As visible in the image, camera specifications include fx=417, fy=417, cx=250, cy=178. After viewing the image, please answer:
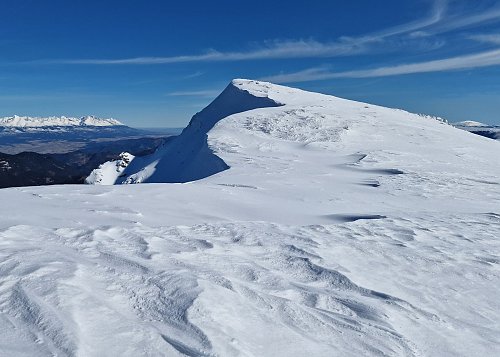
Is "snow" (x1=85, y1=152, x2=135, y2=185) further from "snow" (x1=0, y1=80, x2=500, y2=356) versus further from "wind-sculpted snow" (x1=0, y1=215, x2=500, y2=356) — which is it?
"wind-sculpted snow" (x1=0, y1=215, x2=500, y2=356)

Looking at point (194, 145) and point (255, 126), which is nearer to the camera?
point (255, 126)

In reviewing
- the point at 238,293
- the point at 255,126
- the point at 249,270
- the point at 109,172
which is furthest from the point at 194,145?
the point at 238,293

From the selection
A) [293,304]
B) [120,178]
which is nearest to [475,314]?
[293,304]

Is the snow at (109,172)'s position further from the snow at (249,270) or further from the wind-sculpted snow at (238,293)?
the wind-sculpted snow at (238,293)

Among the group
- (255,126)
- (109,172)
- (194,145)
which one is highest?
(255,126)

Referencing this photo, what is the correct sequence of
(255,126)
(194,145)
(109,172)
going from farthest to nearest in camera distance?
(109,172)
(194,145)
(255,126)

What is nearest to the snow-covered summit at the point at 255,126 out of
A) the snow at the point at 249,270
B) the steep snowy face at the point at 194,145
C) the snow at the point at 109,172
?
the steep snowy face at the point at 194,145

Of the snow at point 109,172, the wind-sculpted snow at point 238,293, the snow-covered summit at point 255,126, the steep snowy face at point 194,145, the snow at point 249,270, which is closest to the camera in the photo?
the wind-sculpted snow at point 238,293

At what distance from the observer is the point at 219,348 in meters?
4.11

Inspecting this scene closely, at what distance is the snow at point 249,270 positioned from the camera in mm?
4418

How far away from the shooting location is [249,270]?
20.8ft

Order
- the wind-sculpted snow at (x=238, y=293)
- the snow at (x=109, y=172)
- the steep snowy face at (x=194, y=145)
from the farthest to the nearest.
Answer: the snow at (x=109, y=172)
the steep snowy face at (x=194, y=145)
the wind-sculpted snow at (x=238, y=293)

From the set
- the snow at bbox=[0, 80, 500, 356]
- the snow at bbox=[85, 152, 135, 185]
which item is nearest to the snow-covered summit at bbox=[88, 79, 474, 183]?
the snow at bbox=[85, 152, 135, 185]

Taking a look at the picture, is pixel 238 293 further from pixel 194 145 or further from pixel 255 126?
pixel 194 145
